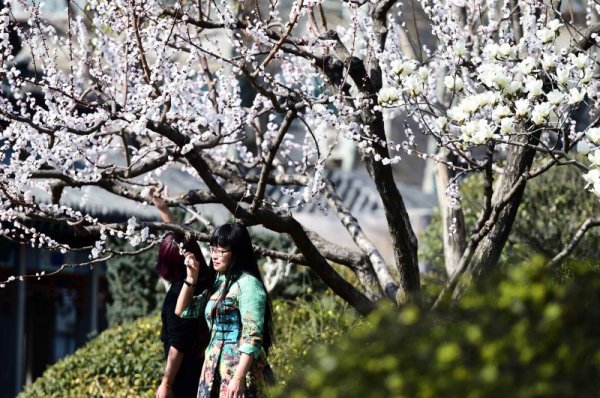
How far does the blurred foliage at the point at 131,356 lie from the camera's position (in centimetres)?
980

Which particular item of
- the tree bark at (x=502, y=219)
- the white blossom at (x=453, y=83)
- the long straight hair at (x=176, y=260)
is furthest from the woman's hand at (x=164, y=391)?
the white blossom at (x=453, y=83)

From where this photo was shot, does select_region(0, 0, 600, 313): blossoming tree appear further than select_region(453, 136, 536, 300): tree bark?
No

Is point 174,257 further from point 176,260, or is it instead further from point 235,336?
point 235,336

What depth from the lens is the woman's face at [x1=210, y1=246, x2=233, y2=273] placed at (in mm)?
6500

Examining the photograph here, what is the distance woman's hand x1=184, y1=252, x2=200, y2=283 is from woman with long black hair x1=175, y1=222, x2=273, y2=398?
0.81 ft

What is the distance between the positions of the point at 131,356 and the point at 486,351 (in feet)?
23.9

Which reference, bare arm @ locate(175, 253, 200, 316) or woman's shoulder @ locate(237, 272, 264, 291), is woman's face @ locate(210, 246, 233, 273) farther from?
bare arm @ locate(175, 253, 200, 316)

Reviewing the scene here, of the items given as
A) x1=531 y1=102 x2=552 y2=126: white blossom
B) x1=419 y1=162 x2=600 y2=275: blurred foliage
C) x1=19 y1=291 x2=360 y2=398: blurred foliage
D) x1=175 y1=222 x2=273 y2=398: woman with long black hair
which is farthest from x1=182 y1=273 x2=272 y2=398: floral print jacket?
x1=419 y1=162 x2=600 y2=275: blurred foliage

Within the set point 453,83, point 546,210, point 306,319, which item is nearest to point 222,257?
point 453,83

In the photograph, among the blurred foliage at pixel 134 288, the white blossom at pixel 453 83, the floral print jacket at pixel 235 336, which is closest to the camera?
the white blossom at pixel 453 83

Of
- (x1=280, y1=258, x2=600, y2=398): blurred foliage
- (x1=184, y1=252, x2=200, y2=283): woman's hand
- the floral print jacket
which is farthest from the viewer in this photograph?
(x1=184, y1=252, x2=200, y2=283): woman's hand

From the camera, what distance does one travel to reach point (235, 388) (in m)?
6.20

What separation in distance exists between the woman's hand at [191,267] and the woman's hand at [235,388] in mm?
859

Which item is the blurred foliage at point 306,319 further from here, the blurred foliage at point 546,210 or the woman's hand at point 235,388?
the woman's hand at point 235,388
